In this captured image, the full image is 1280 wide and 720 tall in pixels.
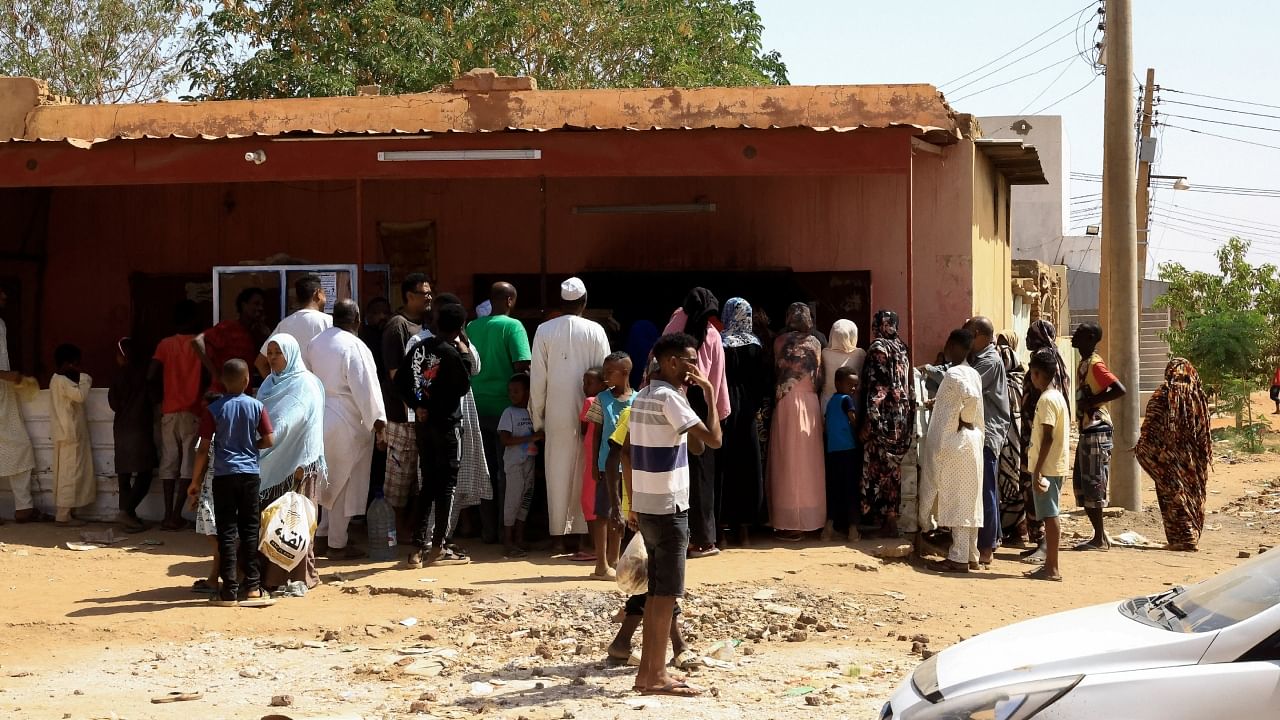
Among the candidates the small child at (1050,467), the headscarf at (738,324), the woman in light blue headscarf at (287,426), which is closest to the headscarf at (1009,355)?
the small child at (1050,467)

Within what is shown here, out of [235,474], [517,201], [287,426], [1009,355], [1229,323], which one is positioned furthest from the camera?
[1229,323]

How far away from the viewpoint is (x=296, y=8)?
2088cm

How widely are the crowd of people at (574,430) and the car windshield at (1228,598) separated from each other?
354 centimetres

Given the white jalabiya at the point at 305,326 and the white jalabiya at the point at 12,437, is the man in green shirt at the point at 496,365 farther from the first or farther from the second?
the white jalabiya at the point at 12,437

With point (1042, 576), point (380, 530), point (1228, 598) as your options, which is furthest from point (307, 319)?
point (1228, 598)

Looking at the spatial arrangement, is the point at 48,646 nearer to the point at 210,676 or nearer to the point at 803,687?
the point at 210,676

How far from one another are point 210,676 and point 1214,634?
14.1ft

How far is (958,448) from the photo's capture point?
8.48 m

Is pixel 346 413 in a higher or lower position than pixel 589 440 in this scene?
higher

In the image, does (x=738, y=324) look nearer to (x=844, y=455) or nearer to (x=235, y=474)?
(x=844, y=455)

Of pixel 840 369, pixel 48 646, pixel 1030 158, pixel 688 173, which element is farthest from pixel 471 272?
pixel 48 646

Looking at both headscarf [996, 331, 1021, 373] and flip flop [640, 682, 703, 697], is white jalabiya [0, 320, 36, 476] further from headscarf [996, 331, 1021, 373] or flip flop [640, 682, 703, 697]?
headscarf [996, 331, 1021, 373]

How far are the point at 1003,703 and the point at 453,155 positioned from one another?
266 inches

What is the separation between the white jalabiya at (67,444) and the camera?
981 centimetres
